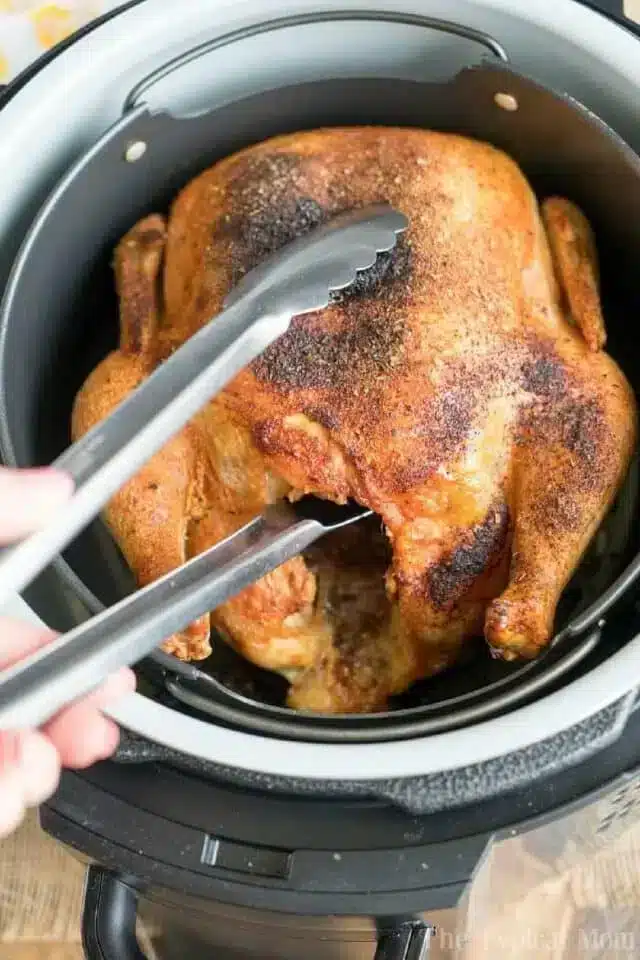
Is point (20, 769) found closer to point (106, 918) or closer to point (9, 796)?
point (9, 796)

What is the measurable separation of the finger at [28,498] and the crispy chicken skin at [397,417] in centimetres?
22

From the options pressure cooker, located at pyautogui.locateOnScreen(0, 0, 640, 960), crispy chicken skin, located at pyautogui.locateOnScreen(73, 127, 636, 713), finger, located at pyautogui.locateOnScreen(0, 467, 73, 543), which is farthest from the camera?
crispy chicken skin, located at pyautogui.locateOnScreen(73, 127, 636, 713)

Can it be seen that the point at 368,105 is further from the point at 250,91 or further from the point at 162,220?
the point at 162,220

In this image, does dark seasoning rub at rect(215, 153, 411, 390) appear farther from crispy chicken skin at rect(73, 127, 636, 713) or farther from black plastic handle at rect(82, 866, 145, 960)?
black plastic handle at rect(82, 866, 145, 960)

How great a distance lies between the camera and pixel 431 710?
0.69 metres

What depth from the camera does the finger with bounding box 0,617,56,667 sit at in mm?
610

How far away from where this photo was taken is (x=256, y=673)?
0.85 m

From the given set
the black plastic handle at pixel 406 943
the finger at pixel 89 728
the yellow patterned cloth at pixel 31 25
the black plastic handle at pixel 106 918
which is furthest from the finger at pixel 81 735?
the yellow patterned cloth at pixel 31 25

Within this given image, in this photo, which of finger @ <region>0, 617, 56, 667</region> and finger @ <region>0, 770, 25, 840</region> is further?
finger @ <region>0, 617, 56, 667</region>

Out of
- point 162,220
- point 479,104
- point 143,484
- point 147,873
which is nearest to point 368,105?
point 479,104

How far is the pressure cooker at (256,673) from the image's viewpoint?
603 millimetres

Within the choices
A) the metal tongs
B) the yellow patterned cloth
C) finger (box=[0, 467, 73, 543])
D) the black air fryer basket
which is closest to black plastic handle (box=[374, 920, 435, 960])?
the black air fryer basket

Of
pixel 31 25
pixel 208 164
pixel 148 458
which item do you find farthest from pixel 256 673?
pixel 31 25

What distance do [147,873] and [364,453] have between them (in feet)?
0.99
